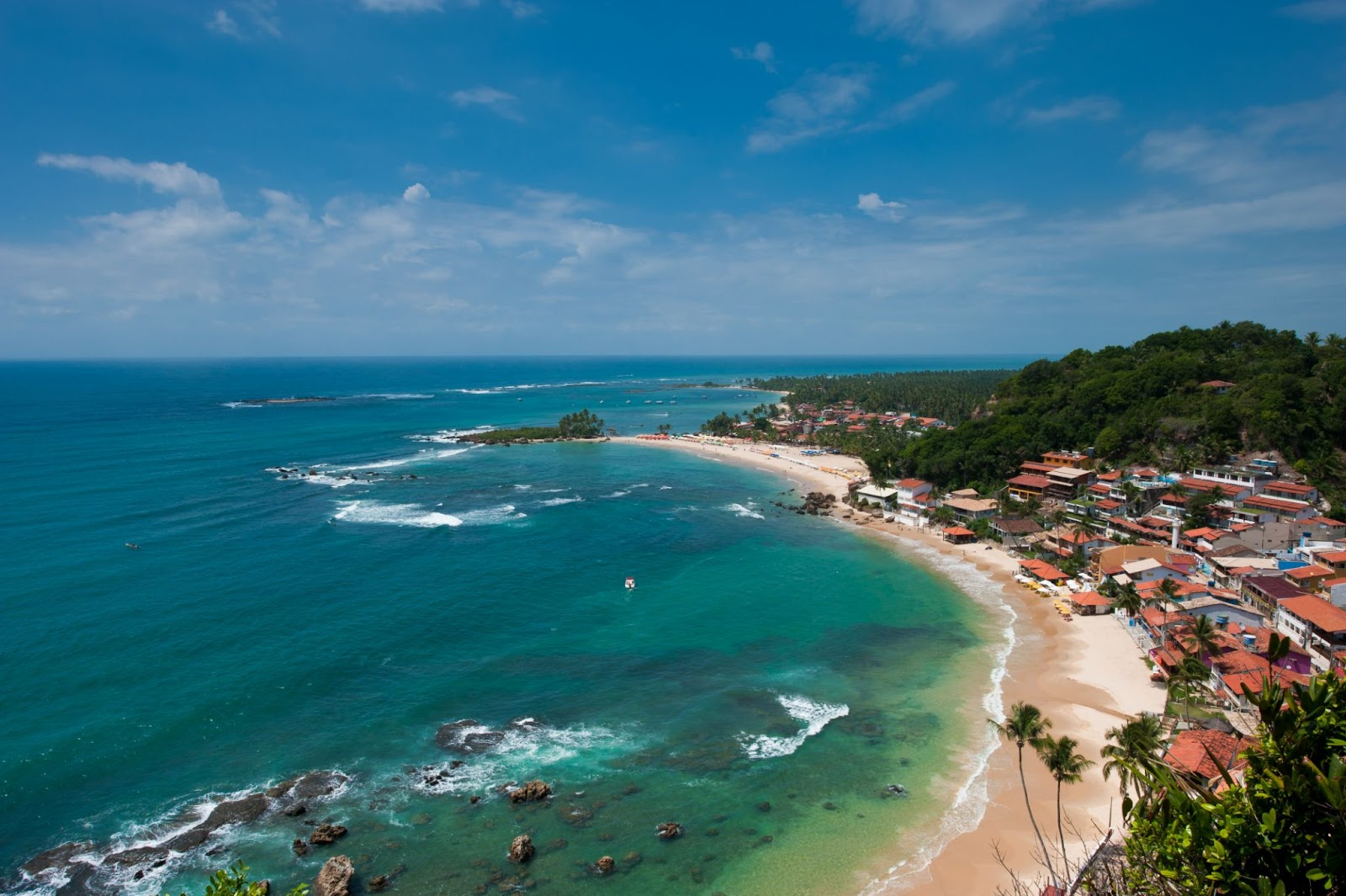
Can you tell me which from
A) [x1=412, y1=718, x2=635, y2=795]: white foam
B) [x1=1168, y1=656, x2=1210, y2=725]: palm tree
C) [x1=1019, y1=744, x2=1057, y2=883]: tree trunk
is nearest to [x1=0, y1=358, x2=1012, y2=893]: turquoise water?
[x1=412, y1=718, x2=635, y2=795]: white foam

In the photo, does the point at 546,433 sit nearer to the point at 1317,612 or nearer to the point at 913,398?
the point at 913,398

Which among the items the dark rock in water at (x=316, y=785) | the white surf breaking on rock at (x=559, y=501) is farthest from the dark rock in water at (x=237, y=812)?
the white surf breaking on rock at (x=559, y=501)

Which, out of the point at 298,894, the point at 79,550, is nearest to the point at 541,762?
the point at 298,894

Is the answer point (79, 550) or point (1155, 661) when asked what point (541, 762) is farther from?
point (79, 550)

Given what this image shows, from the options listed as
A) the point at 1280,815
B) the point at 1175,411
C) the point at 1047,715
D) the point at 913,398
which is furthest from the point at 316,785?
the point at 913,398

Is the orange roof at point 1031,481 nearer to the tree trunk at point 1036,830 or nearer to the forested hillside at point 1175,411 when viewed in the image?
the forested hillside at point 1175,411

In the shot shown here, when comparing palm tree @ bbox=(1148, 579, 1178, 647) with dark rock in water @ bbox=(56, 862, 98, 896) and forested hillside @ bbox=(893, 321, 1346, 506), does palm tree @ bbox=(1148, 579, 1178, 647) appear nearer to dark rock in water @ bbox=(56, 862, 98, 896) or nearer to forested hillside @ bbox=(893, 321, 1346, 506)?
forested hillside @ bbox=(893, 321, 1346, 506)
